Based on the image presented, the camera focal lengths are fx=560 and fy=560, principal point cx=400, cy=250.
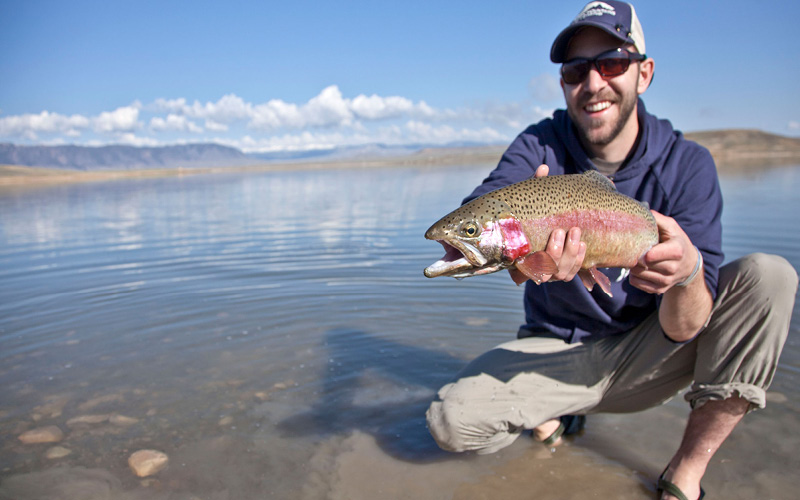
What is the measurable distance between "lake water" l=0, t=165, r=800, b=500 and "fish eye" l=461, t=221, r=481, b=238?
188 centimetres

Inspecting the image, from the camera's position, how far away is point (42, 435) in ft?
14.2

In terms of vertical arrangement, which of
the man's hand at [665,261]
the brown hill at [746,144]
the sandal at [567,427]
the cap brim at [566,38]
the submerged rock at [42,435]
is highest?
the brown hill at [746,144]

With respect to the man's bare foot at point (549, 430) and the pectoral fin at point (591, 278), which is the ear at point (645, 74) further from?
the man's bare foot at point (549, 430)

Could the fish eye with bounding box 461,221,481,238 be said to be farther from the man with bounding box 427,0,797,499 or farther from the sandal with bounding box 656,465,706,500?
the sandal with bounding box 656,465,706,500

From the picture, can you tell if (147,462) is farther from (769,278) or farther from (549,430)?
(769,278)

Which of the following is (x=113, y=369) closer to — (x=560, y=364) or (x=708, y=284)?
(x=560, y=364)

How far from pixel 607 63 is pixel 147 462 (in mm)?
4224

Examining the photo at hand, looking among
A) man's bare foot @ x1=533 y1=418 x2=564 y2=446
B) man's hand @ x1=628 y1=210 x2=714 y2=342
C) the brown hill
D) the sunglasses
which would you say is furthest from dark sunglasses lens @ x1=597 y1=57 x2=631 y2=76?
the brown hill

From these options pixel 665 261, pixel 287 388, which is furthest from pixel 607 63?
pixel 287 388

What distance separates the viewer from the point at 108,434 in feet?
14.3

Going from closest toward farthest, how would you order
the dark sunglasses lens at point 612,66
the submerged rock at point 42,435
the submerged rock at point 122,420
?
the dark sunglasses lens at point 612,66, the submerged rock at point 42,435, the submerged rock at point 122,420

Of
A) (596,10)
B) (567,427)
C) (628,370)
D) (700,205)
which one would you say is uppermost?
(596,10)

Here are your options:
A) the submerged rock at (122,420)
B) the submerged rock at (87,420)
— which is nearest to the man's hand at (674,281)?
the submerged rock at (122,420)

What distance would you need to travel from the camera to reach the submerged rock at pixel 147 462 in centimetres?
386
